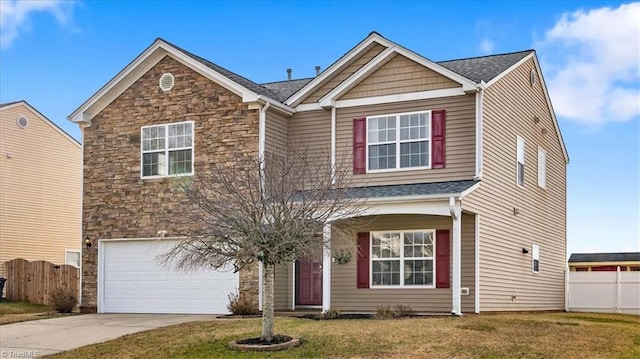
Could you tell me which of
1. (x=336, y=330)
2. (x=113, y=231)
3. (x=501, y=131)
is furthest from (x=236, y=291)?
(x=501, y=131)

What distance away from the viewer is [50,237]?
3272cm

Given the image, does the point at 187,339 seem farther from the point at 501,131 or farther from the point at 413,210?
the point at 501,131

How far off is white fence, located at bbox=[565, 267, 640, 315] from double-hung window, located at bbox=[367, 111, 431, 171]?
32.4 feet

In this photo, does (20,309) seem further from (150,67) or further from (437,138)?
(437,138)

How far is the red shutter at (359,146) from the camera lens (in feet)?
69.4

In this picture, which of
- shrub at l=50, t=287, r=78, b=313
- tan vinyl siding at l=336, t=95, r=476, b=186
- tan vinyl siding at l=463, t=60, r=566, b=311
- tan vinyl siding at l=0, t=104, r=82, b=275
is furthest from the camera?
tan vinyl siding at l=0, t=104, r=82, b=275

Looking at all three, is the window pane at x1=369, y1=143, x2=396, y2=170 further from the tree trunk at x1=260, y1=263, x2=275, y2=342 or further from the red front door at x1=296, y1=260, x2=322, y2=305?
the tree trunk at x1=260, y1=263, x2=275, y2=342

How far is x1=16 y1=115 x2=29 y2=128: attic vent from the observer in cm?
3145

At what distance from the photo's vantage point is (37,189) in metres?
32.1

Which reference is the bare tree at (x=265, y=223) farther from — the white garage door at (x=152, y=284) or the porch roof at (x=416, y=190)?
the white garage door at (x=152, y=284)

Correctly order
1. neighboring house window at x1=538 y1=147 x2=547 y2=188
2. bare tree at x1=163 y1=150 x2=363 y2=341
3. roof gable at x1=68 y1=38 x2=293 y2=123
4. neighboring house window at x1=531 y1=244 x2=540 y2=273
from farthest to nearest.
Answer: neighboring house window at x1=538 y1=147 x2=547 y2=188, neighboring house window at x1=531 y1=244 x2=540 y2=273, roof gable at x1=68 y1=38 x2=293 y2=123, bare tree at x1=163 y1=150 x2=363 y2=341

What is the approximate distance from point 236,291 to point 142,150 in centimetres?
513

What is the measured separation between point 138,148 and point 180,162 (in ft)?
5.17

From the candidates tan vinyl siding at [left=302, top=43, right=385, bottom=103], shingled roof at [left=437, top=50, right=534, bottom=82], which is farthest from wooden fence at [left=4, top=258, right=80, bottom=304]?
shingled roof at [left=437, top=50, right=534, bottom=82]
